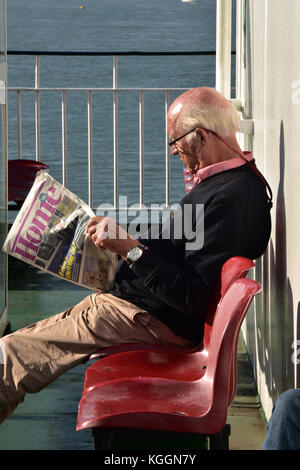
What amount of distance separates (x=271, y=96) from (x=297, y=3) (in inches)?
25.6

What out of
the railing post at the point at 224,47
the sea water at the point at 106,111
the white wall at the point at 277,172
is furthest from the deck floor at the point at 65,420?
the sea water at the point at 106,111

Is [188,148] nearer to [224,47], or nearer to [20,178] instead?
[224,47]

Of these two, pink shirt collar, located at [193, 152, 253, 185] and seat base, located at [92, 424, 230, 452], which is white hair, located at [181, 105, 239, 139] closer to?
pink shirt collar, located at [193, 152, 253, 185]

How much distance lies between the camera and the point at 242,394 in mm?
3225

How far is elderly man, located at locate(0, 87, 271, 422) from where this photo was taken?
221cm

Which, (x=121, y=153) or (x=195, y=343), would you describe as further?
(x=121, y=153)

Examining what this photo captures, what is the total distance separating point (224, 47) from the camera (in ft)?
13.4

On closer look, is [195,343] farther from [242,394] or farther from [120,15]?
[120,15]

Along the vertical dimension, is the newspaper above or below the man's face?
below

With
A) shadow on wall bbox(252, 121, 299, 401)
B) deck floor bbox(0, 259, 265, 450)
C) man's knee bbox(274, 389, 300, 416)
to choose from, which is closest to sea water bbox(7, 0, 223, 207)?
deck floor bbox(0, 259, 265, 450)

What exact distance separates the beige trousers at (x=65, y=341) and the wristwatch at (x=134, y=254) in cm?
24

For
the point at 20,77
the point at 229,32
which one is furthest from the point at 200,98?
the point at 20,77

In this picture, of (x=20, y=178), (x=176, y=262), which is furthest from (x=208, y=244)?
(x=20, y=178)

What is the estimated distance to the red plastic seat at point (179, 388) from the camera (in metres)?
1.95
